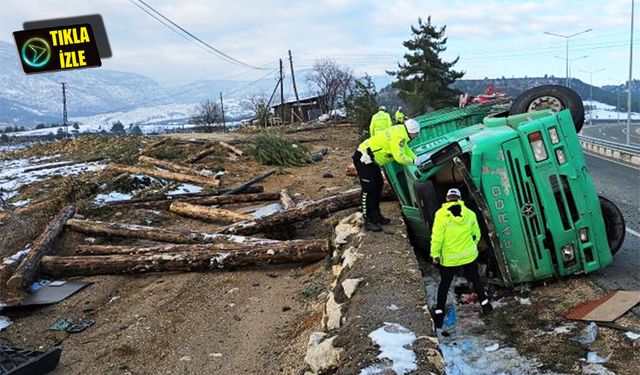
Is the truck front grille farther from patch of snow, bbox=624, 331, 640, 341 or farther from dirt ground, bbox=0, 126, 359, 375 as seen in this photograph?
dirt ground, bbox=0, 126, 359, 375

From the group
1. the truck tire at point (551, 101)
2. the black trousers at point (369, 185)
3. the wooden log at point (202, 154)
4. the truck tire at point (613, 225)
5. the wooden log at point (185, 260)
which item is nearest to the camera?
the truck tire at point (613, 225)

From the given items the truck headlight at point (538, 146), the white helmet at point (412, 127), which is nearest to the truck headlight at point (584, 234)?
the truck headlight at point (538, 146)

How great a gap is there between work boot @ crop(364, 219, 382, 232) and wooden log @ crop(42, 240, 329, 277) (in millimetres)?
597

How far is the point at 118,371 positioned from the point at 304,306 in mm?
1918

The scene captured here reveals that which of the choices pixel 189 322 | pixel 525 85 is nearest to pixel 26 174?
pixel 189 322

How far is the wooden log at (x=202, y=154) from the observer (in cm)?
1672

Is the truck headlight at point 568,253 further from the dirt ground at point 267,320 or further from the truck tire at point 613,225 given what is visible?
the truck tire at point 613,225

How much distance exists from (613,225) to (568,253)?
113 centimetres

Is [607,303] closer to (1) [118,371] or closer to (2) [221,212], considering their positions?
(1) [118,371]

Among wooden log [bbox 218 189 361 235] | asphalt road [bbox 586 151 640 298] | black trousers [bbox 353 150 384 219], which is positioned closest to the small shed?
asphalt road [bbox 586 151 640 298]

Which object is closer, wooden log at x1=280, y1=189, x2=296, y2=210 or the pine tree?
wooden log at x1=280, y1=189, x2=296, y2=210

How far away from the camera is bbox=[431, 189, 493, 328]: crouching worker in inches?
206

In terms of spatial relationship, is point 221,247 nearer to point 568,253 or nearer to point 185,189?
point 568,253

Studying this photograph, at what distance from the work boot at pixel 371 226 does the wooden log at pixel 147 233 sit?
1.65 meters
